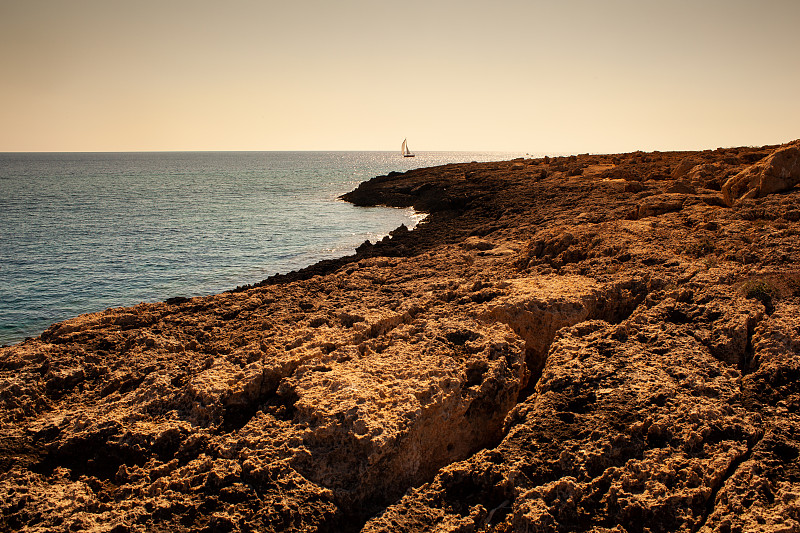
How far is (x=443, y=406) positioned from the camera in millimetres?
6945

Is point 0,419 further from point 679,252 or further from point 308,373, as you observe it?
point 679,252

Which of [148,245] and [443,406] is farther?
[148,245]

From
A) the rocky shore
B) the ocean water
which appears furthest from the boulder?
the ocean water

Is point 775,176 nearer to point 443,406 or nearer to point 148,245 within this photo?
point 443,406

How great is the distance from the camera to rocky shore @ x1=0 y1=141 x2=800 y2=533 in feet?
17.9

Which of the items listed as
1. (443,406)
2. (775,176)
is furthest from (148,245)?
(775,176)

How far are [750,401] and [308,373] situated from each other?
6374 millimetres

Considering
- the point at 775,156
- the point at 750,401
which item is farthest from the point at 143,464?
the point at 775,156

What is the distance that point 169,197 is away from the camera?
62.3 m

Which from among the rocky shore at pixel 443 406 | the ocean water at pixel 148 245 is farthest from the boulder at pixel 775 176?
the ocean water at pixel 148 245

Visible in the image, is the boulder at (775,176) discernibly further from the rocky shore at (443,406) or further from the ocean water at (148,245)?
the ocean water at (148,245)

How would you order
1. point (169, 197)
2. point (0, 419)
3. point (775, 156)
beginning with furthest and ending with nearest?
point (169, 197) < point (775, 156) < point (0, 419)

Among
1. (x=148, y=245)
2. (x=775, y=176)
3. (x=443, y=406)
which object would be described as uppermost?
(x=775, y=176)

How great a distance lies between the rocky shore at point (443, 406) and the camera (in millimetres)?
5449
